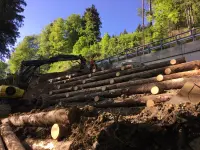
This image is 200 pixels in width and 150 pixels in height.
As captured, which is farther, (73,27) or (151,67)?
(73,27)

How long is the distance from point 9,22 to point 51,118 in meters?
25.6

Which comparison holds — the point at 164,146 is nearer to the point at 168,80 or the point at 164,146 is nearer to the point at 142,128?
the point at 142,128

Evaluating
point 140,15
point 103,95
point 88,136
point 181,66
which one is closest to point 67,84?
point 103,95

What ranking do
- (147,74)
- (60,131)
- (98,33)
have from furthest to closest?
(98,33), (147,74), (60,131)

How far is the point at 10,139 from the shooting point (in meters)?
6.56

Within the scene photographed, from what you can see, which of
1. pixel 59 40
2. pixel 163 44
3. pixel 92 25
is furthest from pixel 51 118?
pixel 59 40

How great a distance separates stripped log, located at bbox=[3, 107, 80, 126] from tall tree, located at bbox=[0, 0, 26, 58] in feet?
71.9

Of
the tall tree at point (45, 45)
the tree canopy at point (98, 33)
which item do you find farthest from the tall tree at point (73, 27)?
the tall tree at point (45, 45)

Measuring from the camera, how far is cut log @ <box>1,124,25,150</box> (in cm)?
611

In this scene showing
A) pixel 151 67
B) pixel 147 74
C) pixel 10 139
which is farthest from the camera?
pixel 151 67

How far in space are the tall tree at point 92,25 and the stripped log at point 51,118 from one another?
2008 inches

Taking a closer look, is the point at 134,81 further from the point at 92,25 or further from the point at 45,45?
the point at 45,45

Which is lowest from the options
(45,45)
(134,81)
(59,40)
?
(134,81)

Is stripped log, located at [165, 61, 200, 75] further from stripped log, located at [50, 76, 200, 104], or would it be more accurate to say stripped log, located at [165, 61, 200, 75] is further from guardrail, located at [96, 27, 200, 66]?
guardrail, located at [96, 27, 200, 66]
